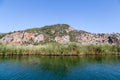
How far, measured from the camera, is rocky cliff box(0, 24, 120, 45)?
6275 inches

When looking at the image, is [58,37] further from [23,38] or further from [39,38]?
[23,38]

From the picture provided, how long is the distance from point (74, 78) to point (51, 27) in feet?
546

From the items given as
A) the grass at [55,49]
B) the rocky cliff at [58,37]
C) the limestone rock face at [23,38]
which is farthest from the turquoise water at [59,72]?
the limestone rock face at [23,38]

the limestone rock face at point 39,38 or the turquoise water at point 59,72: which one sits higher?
the limestone rock face at point 39,38

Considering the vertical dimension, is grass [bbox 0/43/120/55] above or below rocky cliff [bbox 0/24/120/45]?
below

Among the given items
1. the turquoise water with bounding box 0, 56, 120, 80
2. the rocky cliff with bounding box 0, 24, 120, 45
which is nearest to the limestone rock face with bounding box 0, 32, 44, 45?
the rocky cliff with bounding box 0, 24, 120, 45

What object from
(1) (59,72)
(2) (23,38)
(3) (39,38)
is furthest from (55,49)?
(2) (23,38)

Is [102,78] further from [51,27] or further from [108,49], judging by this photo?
[51,27]

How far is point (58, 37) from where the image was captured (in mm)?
168875

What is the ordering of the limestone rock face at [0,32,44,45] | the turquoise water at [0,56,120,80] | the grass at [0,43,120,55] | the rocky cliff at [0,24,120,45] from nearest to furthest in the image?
1. the turquoise water at [0,56,120,80]
2. the grass at [0,43,120,55]
3. the rocky cliff at [0,24,120,45]
4. the limestone rock face at [0,32,44,45]

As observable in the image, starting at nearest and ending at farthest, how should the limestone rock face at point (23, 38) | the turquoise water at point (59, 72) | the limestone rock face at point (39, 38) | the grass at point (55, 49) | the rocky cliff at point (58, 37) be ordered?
the turquoise water at point (59, 72)
the grass at point (55, 49)
the rocky cliff at point (58, 37)
the limestone rock face at point (23, 38)
the limestone rock face at point (39, 38)

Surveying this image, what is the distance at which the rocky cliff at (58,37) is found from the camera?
159 metres

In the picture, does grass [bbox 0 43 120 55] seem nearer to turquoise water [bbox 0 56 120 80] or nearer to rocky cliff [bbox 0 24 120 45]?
turquoise water [bbox 0 56 120 80]

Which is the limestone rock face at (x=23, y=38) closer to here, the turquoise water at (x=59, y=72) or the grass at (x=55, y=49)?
the grass at (x=55, y=49)
